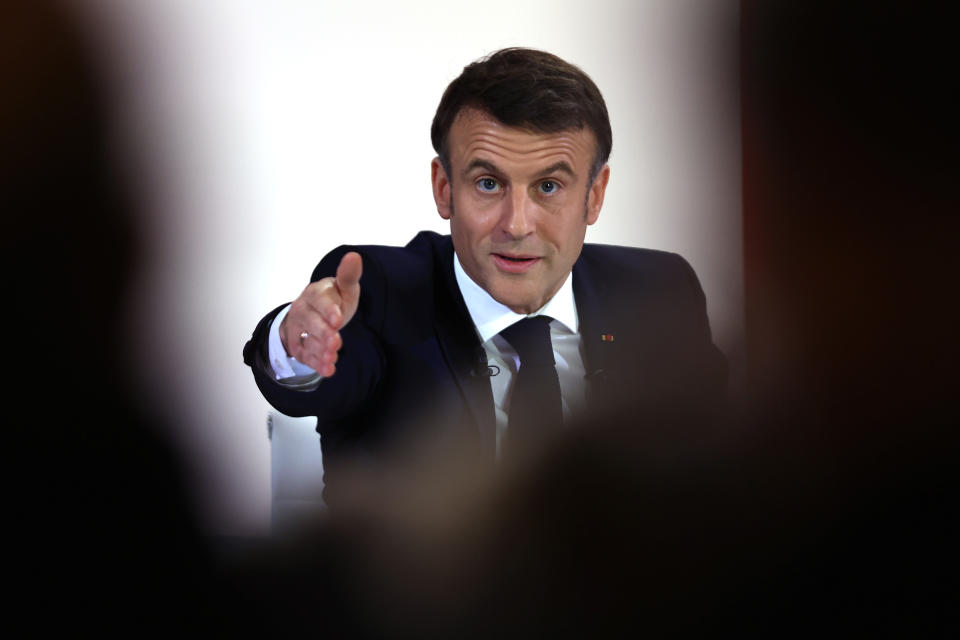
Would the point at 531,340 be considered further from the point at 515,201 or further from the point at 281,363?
the point at 281,363

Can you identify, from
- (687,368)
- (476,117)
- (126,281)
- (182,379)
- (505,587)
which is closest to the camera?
(126,281)

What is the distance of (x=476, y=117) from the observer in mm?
762

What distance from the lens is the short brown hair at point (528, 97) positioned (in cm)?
75

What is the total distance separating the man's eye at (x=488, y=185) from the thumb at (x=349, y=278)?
0.79 feet

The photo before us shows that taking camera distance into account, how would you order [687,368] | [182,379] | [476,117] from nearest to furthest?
[182,379] → [476,117] → [687,368]

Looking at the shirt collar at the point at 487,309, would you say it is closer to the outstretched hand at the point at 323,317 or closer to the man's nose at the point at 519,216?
the man's nose at the point at 519,216

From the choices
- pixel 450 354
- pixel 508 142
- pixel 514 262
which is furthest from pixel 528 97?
pixel 450 354

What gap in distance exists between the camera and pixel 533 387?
2.70 ft

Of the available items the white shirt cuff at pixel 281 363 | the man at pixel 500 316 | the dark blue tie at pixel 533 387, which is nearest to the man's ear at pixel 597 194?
the man at pixel 500 316

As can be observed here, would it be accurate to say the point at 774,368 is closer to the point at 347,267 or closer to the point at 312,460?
the point at 347,267

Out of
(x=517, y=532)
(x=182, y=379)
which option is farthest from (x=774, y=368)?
(x=182, y=379)

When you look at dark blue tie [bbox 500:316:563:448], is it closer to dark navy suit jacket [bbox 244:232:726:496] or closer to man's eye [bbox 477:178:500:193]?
dark navy suit jacket [bbox 244:232:726:496]

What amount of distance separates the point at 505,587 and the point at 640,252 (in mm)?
535

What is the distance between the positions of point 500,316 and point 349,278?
12.3 inches
